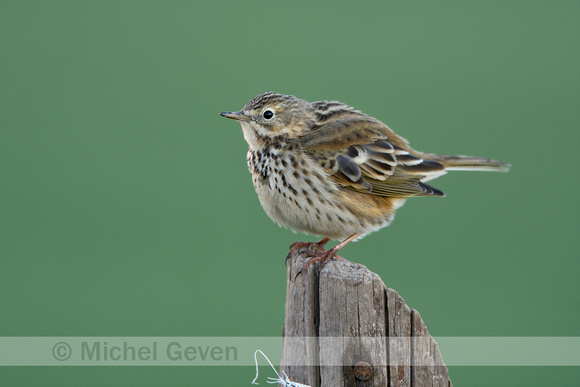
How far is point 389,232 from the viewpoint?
10.6 meters

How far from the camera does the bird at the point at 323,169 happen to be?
20.8ft

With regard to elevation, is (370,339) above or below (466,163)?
below

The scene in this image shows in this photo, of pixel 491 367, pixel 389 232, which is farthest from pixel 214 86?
pixel 491 367

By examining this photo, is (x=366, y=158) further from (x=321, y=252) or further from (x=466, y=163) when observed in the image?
(x=466, y=163)

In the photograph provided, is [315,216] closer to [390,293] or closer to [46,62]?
[390,293]

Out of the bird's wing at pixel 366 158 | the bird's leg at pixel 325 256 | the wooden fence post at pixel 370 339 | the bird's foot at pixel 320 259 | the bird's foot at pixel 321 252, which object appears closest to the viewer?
the wooden fence post at pixel 370 339

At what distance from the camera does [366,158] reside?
6.62 meters

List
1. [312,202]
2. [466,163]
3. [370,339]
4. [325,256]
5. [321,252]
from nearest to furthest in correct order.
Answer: [370,339], [325,256], [321,252], [312,202], [466,163]

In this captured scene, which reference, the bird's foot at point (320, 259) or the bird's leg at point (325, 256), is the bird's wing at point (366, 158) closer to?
the bird's leg at point (325, 256)

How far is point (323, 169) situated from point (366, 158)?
464 mm

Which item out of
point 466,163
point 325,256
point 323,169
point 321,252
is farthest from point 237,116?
point 466,163

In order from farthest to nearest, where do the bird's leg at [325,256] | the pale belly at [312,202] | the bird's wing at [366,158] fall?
the bird's wing at [366,158], the pale belly at [312,202], the bird's leg at [325,256]

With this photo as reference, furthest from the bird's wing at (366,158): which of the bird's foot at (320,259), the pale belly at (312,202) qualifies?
the bird's foot at (320,259)

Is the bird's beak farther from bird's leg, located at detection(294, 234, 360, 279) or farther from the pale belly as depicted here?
bird's leg, located at detection(294, 234, 360, 279)
